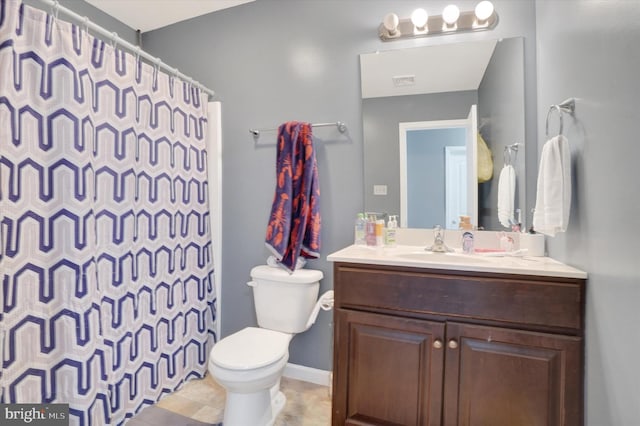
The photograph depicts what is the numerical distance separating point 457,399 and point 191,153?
2.00 meters

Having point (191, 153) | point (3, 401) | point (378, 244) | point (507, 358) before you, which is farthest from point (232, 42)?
point (507, 358)

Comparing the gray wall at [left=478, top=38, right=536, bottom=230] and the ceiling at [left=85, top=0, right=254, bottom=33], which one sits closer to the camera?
the gray wall at [left=478, top=38, right=536, bottom=230]

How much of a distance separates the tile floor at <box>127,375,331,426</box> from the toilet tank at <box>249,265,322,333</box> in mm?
419

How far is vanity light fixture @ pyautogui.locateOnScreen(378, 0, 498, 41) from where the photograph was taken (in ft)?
5.56

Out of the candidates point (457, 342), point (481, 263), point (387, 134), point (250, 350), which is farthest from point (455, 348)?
point (387, 134)

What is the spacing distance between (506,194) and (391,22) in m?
1.15

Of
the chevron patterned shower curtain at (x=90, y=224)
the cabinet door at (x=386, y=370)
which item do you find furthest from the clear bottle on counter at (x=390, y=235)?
the chevron patterned shower curtain at (x=90, y=224)

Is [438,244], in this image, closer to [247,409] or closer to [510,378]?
[510,378]

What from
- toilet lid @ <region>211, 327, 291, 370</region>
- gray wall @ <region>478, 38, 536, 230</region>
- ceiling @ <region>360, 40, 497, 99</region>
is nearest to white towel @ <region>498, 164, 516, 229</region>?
gray wall @ <region>478, 38, 536, 230</region>

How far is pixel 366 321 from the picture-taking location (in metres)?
1.40

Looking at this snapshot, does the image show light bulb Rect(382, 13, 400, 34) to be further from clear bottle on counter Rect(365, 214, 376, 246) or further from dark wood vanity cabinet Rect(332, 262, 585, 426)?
dark wood vanity cabinet Rect(332, 262, 585, 426)

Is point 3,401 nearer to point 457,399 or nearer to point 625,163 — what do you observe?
point 457,399

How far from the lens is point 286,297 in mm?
1904

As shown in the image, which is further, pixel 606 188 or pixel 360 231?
pixel 360 231
